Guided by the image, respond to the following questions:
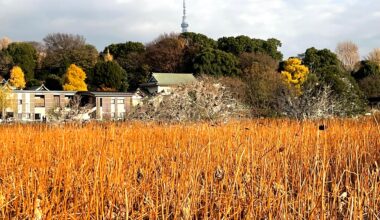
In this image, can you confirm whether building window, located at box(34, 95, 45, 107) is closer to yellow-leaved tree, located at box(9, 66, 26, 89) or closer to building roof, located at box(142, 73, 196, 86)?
yellow-leaved tree, located at box(9, 66, 26, 89)

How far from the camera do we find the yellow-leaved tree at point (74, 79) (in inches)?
1475

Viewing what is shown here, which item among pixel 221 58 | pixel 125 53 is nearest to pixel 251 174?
pixel 221 58

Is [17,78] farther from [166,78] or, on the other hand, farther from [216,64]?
[216,64]

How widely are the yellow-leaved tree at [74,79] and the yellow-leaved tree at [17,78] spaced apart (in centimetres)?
413

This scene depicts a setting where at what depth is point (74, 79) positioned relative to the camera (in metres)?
37.7

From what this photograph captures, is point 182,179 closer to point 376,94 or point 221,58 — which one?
point 376,94

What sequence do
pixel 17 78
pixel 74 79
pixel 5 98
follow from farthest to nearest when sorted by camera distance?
1. pixel 17 78
2. pixel 74 79
3. pixel 5 98

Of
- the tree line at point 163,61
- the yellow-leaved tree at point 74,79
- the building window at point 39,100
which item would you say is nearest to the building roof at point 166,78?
the tree line at point 163,61

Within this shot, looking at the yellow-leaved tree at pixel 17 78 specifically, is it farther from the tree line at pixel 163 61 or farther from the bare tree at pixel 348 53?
the bare tree at pixel 348 53

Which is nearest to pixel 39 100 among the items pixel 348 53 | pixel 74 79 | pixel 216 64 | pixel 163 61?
pixel 74 79

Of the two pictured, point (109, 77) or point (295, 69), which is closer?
point (295, 69)

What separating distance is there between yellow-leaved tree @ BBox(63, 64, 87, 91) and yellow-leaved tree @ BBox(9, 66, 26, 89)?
4.13m

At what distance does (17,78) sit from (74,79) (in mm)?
5378

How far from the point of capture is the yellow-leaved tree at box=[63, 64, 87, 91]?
3747 cm
